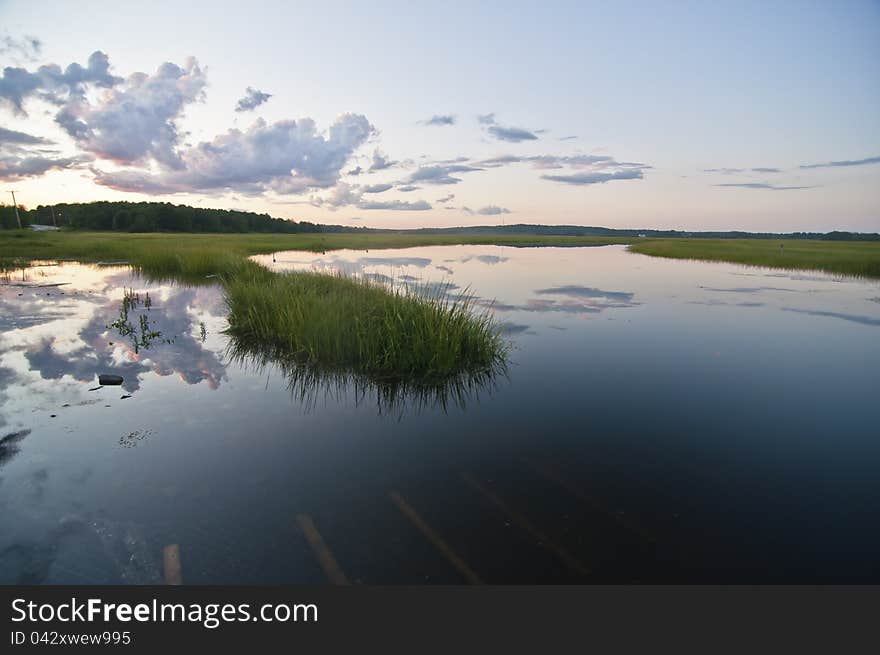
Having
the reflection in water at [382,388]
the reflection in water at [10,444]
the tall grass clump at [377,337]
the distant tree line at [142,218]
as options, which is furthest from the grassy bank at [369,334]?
the distant tree line at [142,218]

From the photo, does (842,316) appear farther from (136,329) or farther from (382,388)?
(136,329)

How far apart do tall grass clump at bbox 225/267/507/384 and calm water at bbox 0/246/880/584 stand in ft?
3.03

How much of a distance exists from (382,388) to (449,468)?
3501mm

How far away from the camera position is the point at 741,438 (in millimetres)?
7332

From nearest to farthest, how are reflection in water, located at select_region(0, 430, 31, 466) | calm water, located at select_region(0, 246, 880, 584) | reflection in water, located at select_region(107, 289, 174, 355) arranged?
calm water, located at select_region(0, 246, 880, 584)
reflection in water, located at select_region(0, 430, 31, 466)
reflection in water, located at select_region(107, 289, 174, 355)

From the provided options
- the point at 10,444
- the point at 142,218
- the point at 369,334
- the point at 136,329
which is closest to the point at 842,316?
the point at 369,334

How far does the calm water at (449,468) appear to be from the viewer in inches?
171

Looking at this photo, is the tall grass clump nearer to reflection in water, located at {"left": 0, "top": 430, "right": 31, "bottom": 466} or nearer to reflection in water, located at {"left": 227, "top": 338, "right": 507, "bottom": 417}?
reflection in water, located at {"left": 227, "top": 338, "right": 507, "bottom": 417}

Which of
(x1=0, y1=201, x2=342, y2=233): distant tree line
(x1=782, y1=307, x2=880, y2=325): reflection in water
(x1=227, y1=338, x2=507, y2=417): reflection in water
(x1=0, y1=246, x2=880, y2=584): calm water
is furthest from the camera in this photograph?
(x1=0, y1=201, x2=342, y2=233): distant tree line

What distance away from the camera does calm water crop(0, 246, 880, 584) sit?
4.33 m

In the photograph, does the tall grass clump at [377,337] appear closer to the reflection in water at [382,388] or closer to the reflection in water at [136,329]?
the reflection in water at [382,388]

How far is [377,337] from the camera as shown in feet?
34.8

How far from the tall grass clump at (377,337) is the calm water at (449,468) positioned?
0.92 m

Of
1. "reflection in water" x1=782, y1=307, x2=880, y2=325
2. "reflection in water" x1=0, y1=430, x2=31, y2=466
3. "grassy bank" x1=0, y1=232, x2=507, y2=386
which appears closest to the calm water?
"reflection in water" x1=0, y1=430, x2=31, y2=466
